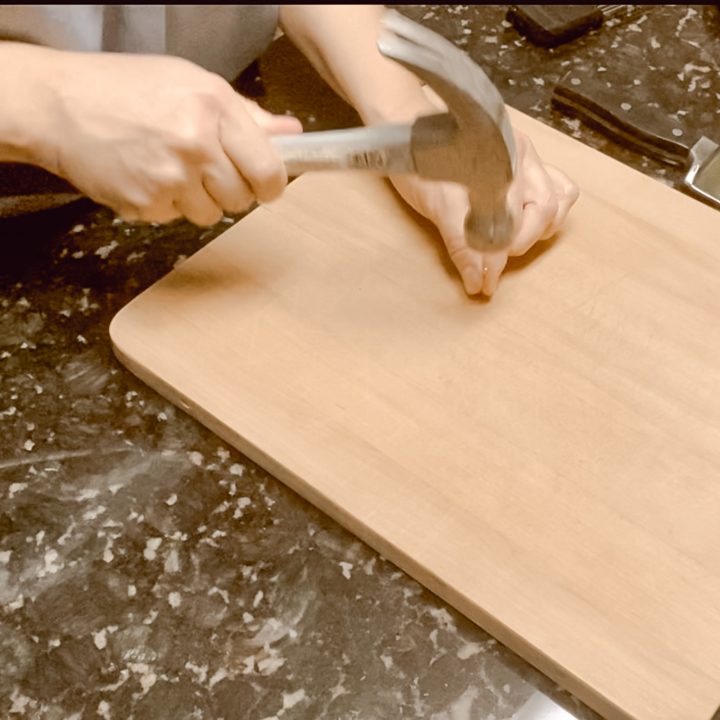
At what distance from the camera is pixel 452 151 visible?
2.04 ft

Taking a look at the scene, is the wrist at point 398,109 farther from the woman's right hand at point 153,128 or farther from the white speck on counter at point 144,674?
the white speck on counter at point 144,674

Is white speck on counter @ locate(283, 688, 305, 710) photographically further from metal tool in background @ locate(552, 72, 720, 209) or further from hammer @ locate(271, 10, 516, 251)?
metal tool in background @ locate(552, 72, 720, 209)

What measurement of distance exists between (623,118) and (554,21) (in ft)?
0.55

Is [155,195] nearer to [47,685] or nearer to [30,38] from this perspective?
[30,38]

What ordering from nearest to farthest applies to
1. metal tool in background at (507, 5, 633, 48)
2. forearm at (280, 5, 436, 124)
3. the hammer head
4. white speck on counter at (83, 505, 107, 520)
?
1. the hammer head
2. white speck on counter at (83, 505, 107, 520)
3. forearm at (280, 5, 436, 124)
4. metal tool in background at (507, 5, 633, 48)

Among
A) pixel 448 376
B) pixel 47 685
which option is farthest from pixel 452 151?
pixel 47 685

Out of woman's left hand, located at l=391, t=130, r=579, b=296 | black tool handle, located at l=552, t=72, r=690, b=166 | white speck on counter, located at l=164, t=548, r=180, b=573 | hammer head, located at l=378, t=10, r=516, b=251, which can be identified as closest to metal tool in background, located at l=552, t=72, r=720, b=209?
black tool handle, located at l=552, t=72, r=690, b=166

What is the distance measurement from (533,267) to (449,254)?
7 cm

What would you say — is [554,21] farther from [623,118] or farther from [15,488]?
[15,488]

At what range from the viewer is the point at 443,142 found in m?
0.62

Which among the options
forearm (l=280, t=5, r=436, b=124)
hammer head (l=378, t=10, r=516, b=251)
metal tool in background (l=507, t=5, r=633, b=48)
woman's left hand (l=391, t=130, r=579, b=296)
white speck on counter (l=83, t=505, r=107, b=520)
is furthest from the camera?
metal tool in background (l=507, t=5, r=633, b=48)

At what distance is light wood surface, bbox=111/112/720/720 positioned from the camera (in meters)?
0.62

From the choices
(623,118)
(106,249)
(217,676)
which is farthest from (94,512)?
(623,118)

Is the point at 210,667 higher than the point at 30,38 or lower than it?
lower
